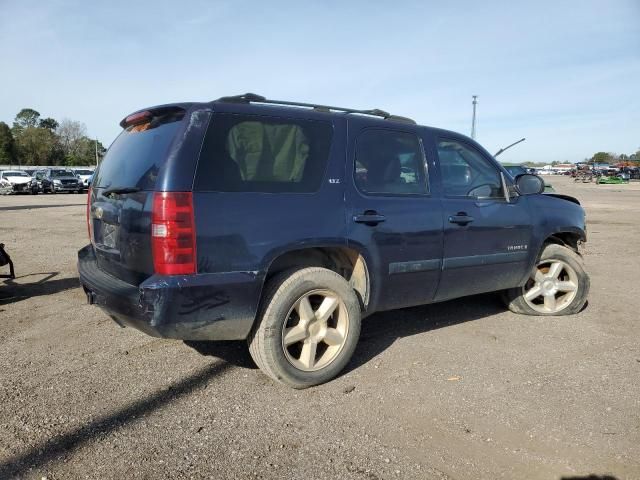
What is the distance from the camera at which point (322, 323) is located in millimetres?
3344

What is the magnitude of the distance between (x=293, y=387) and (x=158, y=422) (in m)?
0.88

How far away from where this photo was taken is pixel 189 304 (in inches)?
109

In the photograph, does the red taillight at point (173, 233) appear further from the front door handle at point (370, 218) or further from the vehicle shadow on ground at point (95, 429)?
the front door handle at point (370, 218)

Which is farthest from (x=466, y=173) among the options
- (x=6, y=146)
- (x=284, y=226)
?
(x=6, y=146)

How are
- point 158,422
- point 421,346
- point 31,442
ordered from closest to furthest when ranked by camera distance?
1. point 31,442
2. point 158,422
3. point 421,346

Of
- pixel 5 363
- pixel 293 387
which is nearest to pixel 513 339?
pixel 293 387

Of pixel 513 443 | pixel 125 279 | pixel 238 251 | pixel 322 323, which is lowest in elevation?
pixel 513 443

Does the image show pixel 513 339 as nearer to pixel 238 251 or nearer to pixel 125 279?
pixel 238 251

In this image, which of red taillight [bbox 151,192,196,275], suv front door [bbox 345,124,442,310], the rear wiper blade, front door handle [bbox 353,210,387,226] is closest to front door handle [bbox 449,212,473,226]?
suv front door [bbox 345,124,442,310]

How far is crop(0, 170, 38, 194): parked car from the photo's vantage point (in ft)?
97.9

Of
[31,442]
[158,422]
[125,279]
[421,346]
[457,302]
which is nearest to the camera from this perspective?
[31,442]

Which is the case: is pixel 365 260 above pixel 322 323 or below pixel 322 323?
above

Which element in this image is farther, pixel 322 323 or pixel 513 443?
pixel 322 323

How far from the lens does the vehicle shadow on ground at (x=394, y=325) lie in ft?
12.6
